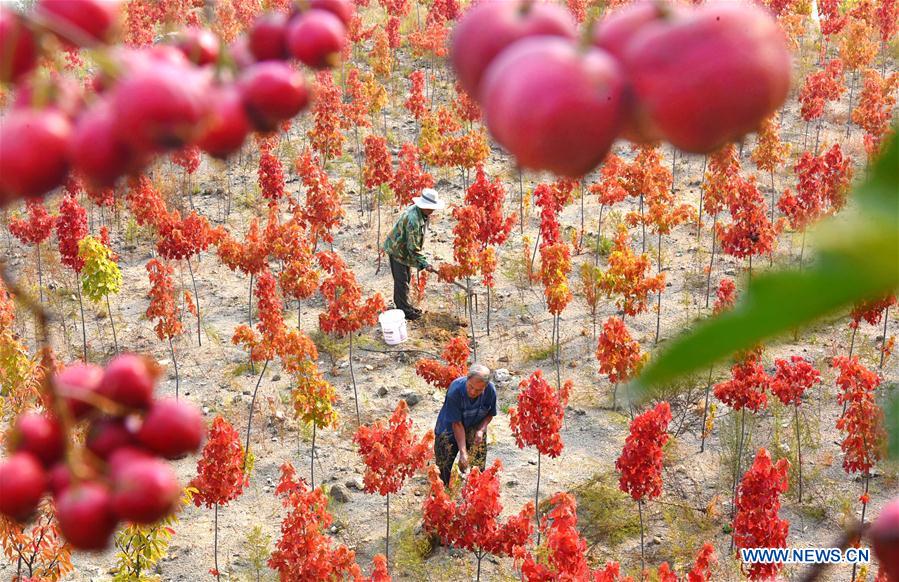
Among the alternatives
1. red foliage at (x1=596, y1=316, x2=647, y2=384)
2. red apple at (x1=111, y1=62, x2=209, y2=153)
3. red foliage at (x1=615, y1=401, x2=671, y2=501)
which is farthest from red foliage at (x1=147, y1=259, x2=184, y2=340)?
red apple at (x1=111, y1=62, x2=209, y2=153)

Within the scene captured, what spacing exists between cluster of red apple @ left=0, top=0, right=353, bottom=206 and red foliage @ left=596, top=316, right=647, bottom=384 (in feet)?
17.5

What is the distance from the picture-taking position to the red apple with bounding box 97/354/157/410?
2.98ft

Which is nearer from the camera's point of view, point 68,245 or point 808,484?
point 808,484

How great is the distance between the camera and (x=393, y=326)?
25.0 feet

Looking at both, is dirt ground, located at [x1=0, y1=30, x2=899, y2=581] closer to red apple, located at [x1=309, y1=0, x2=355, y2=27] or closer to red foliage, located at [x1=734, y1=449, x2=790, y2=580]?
red foliage, located at [x1=734, y1=449, x2=790, y2=580]

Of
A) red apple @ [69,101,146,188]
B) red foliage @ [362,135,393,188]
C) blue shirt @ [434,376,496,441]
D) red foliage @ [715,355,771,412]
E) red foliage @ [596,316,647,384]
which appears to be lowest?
red apple @ [69,101,146,188]

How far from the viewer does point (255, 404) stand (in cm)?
708

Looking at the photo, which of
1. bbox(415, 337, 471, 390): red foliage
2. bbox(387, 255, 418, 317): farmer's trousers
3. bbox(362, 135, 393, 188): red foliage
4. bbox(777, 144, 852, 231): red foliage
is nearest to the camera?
bbox(415, 337, 471, 390): red foliage

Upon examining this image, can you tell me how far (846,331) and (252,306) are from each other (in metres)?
5.07

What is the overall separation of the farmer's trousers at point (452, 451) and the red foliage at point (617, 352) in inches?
37.3

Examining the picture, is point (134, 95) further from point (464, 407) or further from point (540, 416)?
point (464, 407)

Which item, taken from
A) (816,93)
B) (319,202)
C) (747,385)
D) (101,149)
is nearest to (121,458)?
(101,149)

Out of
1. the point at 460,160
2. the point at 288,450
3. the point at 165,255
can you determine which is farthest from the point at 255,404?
the point at 460,160

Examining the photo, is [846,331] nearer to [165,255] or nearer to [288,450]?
[288,450]
